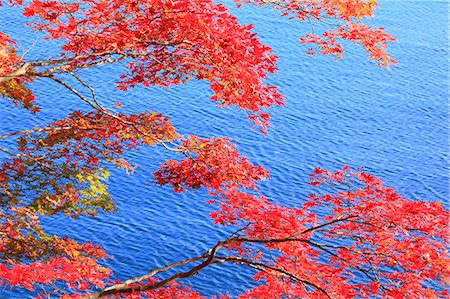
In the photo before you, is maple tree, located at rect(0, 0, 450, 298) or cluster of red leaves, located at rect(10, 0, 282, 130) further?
maple tree, located at rect(0, 0, 450, 298)

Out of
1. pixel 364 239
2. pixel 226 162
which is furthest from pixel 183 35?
pixel 364 239

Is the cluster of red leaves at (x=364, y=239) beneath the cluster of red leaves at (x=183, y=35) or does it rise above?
beneath

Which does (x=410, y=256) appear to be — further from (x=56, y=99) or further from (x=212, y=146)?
(x=56, y=99)

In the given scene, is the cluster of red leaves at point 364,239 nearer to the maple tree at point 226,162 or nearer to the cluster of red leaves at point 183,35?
→ the maple tree at point 226,162

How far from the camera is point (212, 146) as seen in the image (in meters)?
7.84

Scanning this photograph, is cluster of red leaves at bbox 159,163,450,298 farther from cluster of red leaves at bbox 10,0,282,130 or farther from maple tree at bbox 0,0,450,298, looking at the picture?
cluster of red leaves at bbox 10,0,282,130

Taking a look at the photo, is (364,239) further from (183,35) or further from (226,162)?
(183,35)

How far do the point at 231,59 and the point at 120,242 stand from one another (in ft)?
29.3

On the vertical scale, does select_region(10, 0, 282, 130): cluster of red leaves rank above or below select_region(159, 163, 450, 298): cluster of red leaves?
above

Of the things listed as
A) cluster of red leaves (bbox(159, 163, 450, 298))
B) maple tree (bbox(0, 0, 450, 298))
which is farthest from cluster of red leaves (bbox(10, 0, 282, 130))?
cluster of red leaves (bbox(159, 163, 450, 298))

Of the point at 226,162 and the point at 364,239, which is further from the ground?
the point at 226,162

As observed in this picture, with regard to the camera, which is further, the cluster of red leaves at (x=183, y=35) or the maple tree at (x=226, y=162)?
the maple tree at (x=226, y=162)

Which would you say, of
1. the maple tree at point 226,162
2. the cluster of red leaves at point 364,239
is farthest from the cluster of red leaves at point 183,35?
the cluster of red leaves at point 364,239

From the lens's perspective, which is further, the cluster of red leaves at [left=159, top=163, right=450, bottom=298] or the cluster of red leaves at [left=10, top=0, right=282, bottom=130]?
the cluster of red leaves at [left=159, top=163, right=450, bottom=298]
